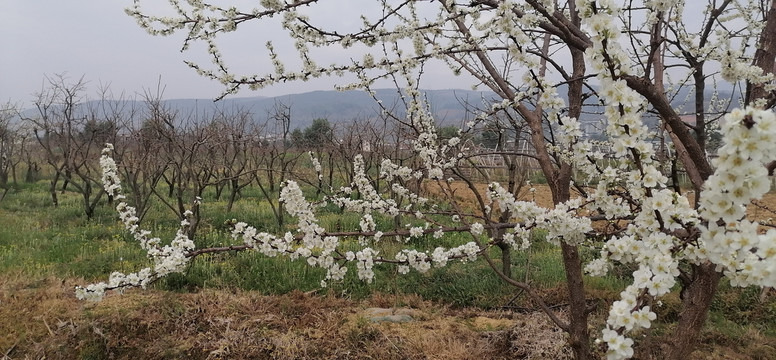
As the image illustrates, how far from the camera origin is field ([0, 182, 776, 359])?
367cm

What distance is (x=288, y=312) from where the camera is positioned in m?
4.28

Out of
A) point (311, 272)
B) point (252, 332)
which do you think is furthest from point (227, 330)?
point (311, 272)

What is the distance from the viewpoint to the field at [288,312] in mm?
3666

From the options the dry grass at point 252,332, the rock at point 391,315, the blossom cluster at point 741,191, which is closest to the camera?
the blossom cluster at point 741,191

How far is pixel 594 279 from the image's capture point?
202 inches

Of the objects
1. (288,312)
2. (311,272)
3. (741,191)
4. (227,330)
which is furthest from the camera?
(311,272)

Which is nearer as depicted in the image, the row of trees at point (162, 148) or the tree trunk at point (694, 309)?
the tree trunk at point (694, 309)

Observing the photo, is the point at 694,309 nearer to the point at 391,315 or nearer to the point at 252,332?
the point at 391,315

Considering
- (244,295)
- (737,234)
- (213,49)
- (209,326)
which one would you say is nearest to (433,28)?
(213,49)

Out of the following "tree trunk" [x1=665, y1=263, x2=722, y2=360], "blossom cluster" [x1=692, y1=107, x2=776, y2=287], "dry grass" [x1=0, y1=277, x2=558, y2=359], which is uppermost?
"blossom cluster" [x1=692, y1=107, x2=776, y2=287]

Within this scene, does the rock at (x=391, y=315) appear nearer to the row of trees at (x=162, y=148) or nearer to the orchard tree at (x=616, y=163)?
the orchard tree at (x=616, y=163)

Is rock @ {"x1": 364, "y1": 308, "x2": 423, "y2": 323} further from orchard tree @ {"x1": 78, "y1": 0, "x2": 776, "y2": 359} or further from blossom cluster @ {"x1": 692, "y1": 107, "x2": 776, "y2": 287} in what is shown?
blossom cluster @ {"x1": 692, "y1": 107, "x2": 776, "y2": 287}

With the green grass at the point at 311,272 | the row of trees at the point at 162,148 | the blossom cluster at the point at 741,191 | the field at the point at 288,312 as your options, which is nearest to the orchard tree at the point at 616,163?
the blossom cluster at the point at 741,191

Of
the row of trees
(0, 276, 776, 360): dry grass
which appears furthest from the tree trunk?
the row of trees
